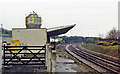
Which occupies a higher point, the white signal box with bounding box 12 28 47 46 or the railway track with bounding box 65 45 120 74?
the white signal box with bounding box 12 28 47 46

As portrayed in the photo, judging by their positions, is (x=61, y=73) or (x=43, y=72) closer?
(x=43, y=72)

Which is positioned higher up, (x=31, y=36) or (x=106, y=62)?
(x=31, y=36)

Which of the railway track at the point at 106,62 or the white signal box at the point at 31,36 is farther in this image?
the white signal box at the point at 31,36

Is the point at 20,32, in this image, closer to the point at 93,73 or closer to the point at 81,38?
the point at 93,73

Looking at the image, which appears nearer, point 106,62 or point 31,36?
point 106,62

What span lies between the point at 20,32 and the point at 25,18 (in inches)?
273

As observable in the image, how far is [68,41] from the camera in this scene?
114 meters

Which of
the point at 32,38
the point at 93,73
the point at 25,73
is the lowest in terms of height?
the point at 93,73

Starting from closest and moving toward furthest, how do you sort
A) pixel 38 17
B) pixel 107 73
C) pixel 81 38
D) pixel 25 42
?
pixel 107 73 < pixel 25 42 < pixel 38 17 < pixel 81 38

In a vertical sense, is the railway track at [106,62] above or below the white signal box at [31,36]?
below

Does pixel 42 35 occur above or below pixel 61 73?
above

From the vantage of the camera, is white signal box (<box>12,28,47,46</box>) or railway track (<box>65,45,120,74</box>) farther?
white signal box (<box>12,28,47,46</box>)

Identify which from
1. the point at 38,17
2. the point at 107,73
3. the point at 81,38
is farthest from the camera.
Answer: the point at 81,38

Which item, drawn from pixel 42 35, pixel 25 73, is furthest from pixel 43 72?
pixel 42 35
